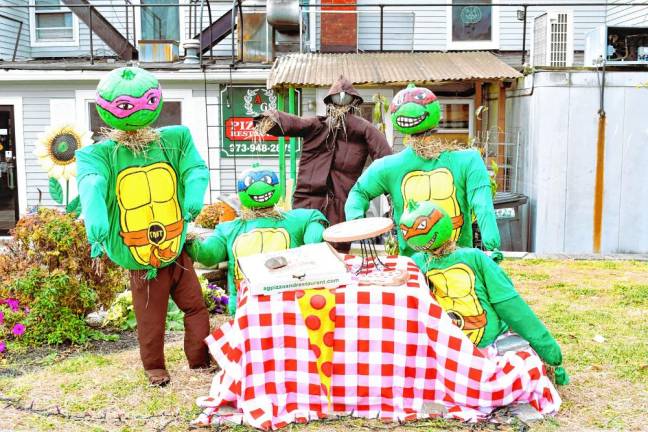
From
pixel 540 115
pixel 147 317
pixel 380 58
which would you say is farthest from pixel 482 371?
pixel 380 58

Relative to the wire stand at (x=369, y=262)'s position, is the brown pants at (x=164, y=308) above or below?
below

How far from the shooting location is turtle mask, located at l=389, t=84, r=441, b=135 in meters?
4.53

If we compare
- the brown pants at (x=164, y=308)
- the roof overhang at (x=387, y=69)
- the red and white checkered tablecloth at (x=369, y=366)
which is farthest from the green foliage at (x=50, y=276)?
the roof overhang at (x=387, y=69)

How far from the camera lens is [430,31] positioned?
12922mm

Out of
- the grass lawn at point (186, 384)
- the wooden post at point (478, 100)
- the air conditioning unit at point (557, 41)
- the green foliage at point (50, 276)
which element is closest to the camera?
the grass lawn at point (186, 384)

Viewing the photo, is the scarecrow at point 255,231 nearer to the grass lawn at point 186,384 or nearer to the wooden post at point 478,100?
the grass lawn at point 186,384

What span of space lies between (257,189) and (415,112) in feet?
3.44

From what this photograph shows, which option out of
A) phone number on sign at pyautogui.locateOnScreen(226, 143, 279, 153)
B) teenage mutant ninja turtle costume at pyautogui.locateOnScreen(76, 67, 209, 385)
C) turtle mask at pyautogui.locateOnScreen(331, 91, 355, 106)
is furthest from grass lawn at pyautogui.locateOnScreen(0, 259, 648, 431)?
phone number on sign at pyautogui.locateOnScreen(226, 143, 279, 153)

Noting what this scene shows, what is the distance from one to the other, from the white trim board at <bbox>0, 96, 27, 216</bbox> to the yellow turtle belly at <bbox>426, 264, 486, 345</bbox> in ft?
32.6

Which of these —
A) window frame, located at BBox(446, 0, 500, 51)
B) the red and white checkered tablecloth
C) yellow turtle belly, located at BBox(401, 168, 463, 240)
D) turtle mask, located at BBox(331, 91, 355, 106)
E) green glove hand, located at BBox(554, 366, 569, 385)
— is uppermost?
window frame, located at BBox(446, 0, 500, 51)

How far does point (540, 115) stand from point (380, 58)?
8.46 ft

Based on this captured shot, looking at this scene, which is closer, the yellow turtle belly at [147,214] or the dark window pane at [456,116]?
the yellow turtle belly at [147,214]

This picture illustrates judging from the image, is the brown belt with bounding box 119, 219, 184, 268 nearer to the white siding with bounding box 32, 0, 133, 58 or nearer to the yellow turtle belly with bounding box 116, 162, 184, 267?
the yellow turtle belly with bounding box 116, 162, 184, 267

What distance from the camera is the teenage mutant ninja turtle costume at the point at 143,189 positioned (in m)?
4.25
